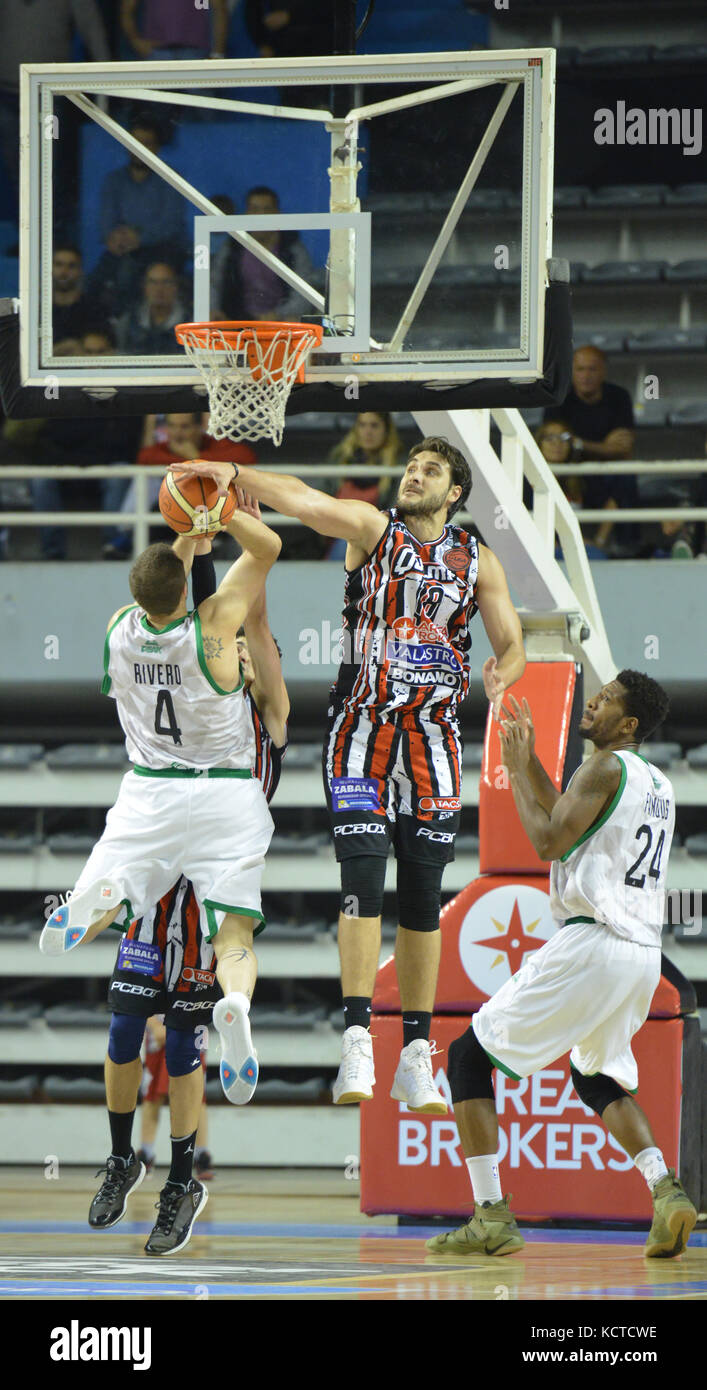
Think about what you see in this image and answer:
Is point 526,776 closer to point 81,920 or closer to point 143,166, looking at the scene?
point 81,920

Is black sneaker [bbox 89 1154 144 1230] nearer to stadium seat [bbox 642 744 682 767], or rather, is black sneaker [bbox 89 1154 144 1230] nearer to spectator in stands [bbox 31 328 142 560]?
stadium seat [bbox 642 744 682 767]

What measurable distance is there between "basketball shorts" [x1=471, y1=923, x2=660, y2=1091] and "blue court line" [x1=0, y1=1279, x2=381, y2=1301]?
4.51 feet

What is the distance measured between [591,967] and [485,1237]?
101cm

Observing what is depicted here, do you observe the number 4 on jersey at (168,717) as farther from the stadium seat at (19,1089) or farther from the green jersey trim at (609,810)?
the stadium seat at (19,1089)

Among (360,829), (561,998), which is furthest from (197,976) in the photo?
(561,998)

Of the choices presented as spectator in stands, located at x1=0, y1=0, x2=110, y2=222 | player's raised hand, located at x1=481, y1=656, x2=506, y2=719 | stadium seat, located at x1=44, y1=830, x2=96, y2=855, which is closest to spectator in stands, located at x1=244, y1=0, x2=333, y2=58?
spectator in stands, located at x1=0, y1=0, x2=110, y2=222

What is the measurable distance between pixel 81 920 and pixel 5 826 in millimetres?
7228

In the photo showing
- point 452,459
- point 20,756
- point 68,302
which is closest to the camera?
point 452,459

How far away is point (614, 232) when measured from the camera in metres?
13.4

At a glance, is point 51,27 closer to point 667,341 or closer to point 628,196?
point 628,196

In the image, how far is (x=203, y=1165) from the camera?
1045 centimetres

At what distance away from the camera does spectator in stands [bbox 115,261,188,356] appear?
6.36m

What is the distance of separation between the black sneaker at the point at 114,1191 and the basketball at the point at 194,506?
2086 millimetres

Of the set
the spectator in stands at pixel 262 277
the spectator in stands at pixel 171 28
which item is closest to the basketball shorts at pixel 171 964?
the spectator in stands at pixel 262 277
